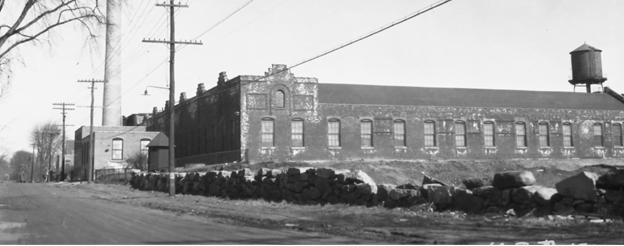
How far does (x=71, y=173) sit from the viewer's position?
290 ft

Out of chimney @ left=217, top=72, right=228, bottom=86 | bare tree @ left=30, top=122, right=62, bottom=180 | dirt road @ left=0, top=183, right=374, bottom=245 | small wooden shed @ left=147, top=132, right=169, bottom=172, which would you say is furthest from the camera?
bare tree @ left=30, top=122, right=62, bottom=180

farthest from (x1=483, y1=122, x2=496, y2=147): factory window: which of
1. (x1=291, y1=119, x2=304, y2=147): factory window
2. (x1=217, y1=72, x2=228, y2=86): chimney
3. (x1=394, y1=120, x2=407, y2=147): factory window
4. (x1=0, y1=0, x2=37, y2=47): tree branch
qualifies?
(x1=0, y1=0, x2=37, y2=47): tree branch

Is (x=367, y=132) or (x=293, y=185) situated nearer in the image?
(x=293, y=185)

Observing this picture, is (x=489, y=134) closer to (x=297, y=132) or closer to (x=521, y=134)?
(x=521, y=134)

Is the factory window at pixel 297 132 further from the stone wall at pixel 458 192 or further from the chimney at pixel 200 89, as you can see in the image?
the stone wall at pixel 458 192

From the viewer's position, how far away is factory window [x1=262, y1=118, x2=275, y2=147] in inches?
1981

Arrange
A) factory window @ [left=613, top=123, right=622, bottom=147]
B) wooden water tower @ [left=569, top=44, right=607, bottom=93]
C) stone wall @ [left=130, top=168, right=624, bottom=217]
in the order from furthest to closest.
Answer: wooden water tower @ [left=569, top=44, right=607, bottom=93]
factory window @ [left=613, top=123, right=622, bottom=147]
stone wall @ [left=130, top=168, right=624, bottom=217]

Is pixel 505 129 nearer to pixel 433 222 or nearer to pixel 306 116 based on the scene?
pixel 306 116

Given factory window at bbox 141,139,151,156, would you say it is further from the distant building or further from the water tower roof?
the water tower roof

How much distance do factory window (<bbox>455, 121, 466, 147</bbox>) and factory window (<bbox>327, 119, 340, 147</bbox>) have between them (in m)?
12.3

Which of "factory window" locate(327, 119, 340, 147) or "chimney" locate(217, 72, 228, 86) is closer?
"factory window" locate(327, 119, 340, 147)

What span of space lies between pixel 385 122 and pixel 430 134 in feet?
16.2

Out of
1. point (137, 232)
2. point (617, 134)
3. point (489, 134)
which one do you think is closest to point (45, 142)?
point (489, 134)

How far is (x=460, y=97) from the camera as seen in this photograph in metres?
60.1
